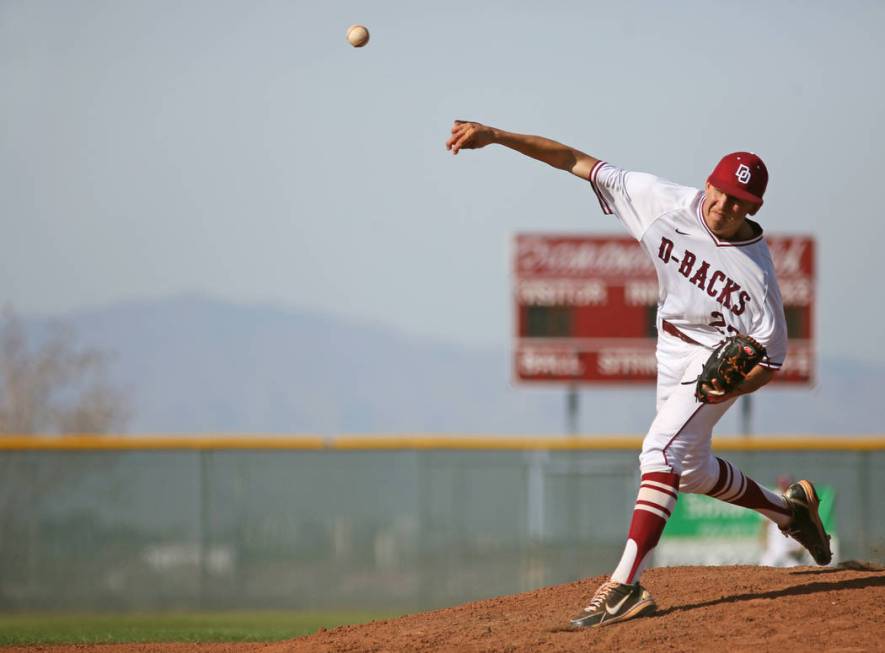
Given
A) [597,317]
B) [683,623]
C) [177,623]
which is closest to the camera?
[683,623]

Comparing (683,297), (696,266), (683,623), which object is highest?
(696,266)

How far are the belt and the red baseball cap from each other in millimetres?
593

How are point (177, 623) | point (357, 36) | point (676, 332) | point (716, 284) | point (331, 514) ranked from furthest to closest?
point (331, 514)
point (177, 623)
point (357, 36)
point (676, 332)
point (716, 284)

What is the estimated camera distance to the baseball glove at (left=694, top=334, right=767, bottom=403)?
15.3ft

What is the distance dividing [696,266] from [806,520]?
56.1 inches

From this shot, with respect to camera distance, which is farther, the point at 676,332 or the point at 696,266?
the point at 676,332

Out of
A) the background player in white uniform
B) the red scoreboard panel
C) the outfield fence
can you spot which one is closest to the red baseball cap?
the background player in white uniform

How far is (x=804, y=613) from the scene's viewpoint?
4.69m

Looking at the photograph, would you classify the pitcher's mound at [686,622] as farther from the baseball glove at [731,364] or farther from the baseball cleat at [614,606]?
the baseball glove at [731,364]

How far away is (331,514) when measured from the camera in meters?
14.2

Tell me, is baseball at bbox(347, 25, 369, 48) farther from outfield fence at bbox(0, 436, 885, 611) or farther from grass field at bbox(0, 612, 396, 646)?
outfield fence at bbox(0, 436, 885, 611)

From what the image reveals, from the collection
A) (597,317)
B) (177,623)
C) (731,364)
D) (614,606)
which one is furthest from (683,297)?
(597,317)

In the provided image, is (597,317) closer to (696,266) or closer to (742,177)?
(696,266)

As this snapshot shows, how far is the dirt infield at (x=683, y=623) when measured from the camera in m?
4.40
